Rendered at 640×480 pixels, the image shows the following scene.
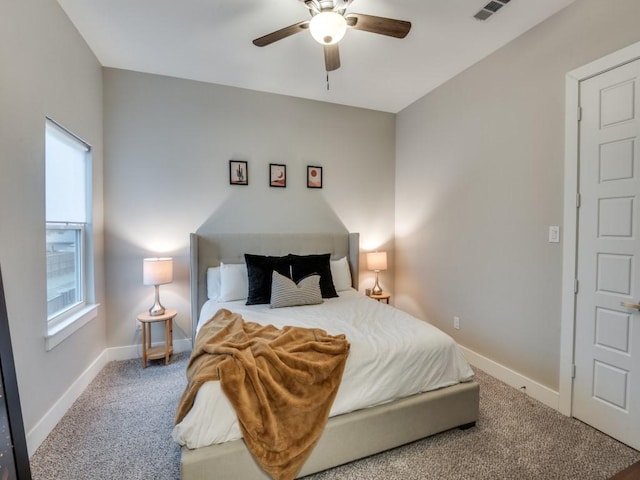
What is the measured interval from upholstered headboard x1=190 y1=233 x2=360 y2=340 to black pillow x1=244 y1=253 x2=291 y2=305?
38 cm

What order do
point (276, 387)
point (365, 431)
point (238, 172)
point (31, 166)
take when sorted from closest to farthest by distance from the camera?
1. point (276, 387)
2. point (365, 431)
3. point (31, 166)
4. point (238, 172)

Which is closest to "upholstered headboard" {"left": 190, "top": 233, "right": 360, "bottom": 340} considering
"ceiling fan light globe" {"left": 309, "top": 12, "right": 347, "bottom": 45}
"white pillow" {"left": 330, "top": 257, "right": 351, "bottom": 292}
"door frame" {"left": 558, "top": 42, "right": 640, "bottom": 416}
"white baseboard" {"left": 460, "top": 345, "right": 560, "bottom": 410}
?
"white pillow" {"left": 330, "top": 257, "right": 351, "bottom": 292}

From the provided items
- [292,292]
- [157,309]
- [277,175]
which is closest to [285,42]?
[277,175]

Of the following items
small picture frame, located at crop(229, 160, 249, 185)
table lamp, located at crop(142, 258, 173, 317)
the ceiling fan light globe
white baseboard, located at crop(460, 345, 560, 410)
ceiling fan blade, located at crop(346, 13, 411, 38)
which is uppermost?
ceiling fan blade, located at crop(346, 13, 411, 38)

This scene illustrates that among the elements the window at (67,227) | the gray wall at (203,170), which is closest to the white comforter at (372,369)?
the window at (67,227)

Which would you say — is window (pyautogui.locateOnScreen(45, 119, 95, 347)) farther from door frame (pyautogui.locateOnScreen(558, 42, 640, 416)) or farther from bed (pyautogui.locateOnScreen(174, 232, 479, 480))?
door frame (pyautogui.locateOnScreen(558, 42, 640, 416))

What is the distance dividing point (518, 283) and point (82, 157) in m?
4.03

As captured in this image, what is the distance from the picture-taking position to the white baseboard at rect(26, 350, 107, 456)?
181cm

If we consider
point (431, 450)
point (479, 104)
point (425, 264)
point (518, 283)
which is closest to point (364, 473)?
point (431, 450)

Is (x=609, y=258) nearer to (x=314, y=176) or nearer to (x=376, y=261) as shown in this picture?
(x=376, y=261)

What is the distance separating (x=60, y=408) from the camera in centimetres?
→ 213

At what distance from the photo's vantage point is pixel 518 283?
2.57 m

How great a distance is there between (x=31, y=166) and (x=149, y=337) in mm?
1881

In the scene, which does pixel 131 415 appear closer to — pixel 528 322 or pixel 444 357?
pixel 444 357
